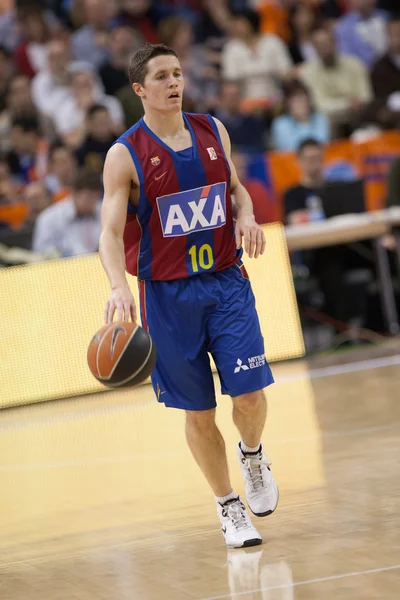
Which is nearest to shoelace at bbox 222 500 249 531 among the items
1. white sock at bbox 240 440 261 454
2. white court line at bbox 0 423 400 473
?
white sock at bbox 240 440 261 454

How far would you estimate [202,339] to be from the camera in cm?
471

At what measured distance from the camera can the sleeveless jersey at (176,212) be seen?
468cm

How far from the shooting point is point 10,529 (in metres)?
5.62

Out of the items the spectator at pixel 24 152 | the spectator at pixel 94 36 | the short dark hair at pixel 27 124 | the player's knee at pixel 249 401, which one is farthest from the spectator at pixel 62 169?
the player's knee at pixel 249 401

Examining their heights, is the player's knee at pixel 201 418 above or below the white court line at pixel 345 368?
above

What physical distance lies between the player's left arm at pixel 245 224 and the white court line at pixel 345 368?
5.01 meters

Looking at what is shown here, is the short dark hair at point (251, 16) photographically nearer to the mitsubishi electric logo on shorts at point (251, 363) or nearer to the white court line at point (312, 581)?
the mitsubishi electric logo on shorts at point (251, 363)

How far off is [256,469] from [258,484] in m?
0.07

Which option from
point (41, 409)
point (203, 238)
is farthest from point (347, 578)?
point (41, 409)

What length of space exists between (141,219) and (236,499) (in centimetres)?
131

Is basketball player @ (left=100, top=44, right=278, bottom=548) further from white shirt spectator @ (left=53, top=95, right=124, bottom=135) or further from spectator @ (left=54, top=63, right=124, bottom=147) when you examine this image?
white shirt spectator @ (left=53, top=95, right=124, bottom=135)

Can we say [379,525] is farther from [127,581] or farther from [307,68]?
[307,68]

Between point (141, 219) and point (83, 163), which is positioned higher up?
point (83, 163)

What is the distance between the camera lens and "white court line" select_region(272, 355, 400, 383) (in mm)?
9875
